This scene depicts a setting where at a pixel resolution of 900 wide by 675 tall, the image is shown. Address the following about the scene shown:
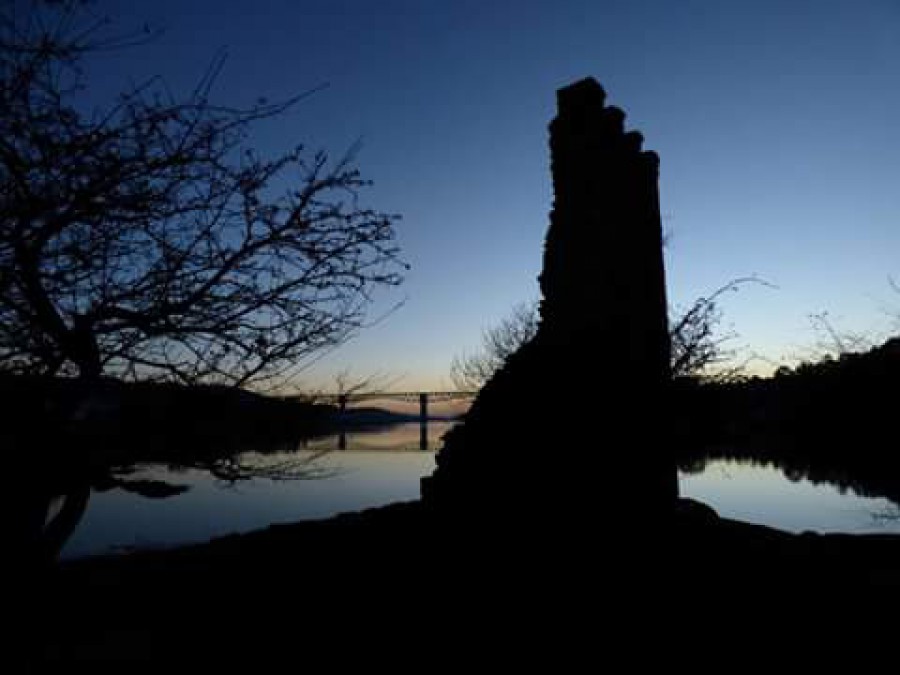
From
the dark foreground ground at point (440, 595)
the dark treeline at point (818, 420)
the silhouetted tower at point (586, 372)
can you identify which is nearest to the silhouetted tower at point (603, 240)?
the silhouetted tower at point (586, 372)

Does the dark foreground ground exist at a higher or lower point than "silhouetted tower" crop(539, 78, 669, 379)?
lower

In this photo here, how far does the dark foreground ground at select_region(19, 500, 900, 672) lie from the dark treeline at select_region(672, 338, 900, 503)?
24.7ft

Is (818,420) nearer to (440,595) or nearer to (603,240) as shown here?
(603,240)

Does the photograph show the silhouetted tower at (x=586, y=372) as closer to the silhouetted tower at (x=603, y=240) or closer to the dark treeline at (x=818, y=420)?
the silhouetted tower at (x=603, y=240)

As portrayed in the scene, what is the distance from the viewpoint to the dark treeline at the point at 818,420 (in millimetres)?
17797

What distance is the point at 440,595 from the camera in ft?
20.5

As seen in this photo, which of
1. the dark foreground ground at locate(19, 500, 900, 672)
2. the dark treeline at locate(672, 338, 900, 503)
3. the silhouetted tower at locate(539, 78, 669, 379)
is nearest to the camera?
the dark foreground ground at locate(19, 500, 900, 672)

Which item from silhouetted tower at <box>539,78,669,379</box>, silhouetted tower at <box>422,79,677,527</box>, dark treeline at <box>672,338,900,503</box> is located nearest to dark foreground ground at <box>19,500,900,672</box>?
silhouetted tower at <box>422,79,677,527</box>

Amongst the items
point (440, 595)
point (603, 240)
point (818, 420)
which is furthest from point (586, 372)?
point (818, 420)

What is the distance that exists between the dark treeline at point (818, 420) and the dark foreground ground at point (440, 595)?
24.7 ft

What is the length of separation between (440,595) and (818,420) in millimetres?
32682

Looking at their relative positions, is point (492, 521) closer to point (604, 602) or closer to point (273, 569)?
point (604, 602)

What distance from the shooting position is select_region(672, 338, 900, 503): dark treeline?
17797 millimetres

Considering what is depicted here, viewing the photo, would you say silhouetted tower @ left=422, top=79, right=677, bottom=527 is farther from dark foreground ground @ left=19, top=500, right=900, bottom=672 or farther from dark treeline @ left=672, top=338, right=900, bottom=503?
dark treeline @ left=672, top=338, right=900, bottom=503
